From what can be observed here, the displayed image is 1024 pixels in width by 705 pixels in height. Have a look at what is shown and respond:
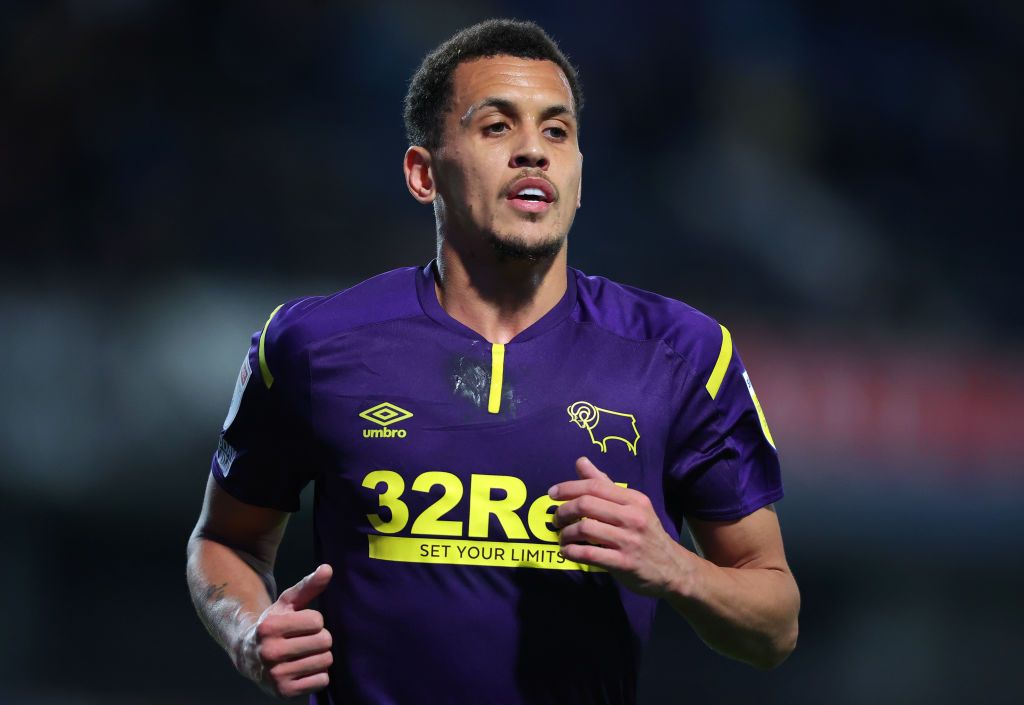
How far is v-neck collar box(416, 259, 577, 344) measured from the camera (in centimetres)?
248

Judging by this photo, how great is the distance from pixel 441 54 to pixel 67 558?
511cm

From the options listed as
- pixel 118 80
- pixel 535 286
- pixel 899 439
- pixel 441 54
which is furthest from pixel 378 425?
pixel 118 80

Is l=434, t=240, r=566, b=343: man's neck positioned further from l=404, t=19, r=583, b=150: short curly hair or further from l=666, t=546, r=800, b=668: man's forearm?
l=666, t=546, r=800, b=668: man's forearm

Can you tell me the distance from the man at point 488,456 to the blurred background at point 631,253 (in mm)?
2987

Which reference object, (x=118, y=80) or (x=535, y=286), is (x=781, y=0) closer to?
(x=118, y=80)

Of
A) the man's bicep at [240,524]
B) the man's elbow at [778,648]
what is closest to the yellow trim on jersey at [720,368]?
the man's elbow at [778,648]

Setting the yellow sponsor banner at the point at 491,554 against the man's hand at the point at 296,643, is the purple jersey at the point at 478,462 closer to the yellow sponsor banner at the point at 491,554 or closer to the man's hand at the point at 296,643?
the yellow sponsor banner at the point at 491,554

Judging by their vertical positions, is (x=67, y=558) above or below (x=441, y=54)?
below

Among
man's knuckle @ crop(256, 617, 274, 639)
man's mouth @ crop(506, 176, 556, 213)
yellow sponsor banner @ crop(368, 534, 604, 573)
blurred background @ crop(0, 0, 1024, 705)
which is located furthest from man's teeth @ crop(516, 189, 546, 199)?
blurred background @ crop(0, 0, 1024, 705)

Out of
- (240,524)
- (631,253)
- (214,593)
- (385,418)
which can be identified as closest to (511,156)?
(385,418)

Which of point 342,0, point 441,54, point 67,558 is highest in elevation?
point 342,0

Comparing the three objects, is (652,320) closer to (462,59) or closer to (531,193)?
(531,193)

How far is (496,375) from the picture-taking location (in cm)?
242

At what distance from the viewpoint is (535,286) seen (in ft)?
8.30
